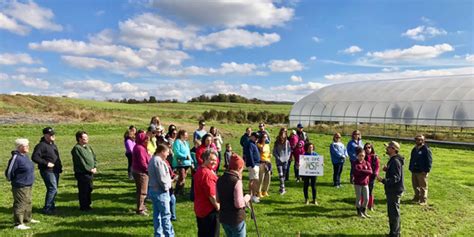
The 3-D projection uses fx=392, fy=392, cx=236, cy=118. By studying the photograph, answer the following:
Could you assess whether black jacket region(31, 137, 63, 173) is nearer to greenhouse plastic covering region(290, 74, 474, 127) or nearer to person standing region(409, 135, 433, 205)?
person standing region(409, 135, 433, 205)

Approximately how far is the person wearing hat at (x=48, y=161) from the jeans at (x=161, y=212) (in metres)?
3.51

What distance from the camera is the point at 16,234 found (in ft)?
28.2

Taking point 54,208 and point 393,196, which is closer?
point 393,196

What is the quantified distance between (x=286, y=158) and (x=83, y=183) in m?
6.46

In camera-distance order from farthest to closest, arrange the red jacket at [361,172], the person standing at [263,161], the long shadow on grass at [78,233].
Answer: the person standing at [263,161] < the red jacket at [361,172] < the long shadow on grass at [78,233]

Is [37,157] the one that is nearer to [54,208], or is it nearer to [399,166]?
[54,208]

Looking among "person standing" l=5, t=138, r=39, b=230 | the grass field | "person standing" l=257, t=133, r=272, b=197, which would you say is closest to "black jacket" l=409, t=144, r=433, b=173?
the grass field

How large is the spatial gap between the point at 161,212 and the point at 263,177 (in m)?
5.08

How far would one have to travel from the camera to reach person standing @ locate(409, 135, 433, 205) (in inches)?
504

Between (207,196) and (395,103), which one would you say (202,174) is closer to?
(207,196)

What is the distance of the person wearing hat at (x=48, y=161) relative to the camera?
9.88 m

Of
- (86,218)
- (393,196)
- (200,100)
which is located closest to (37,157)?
(86,218)

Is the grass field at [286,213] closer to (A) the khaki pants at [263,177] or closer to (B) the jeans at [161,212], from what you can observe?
(A) the khaki pants at [263,177]

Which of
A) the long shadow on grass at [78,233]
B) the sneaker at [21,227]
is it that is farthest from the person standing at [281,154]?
the sneaker at [21,227]
